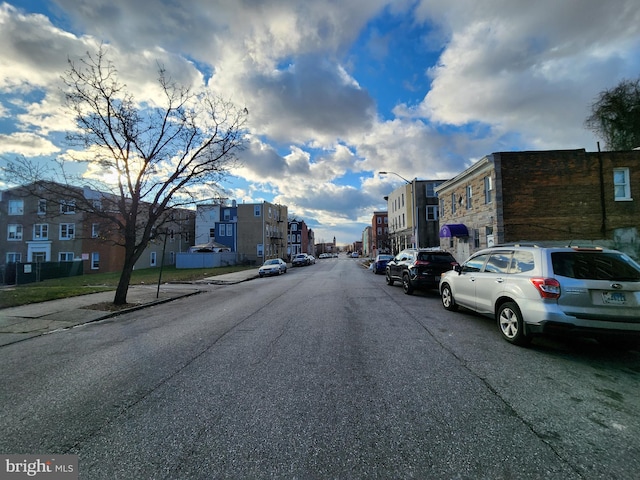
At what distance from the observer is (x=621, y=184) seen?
1697 centimetres

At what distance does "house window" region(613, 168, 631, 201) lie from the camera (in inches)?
663

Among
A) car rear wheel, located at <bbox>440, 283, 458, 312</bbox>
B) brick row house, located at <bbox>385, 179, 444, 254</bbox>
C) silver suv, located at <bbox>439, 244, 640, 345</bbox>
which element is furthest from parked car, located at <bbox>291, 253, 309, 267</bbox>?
silver suv, located at <bbox>439, 244, 640, 345</bbox>

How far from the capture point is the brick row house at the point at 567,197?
657 inches

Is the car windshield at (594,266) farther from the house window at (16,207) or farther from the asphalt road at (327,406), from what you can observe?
the house window at (16,207)

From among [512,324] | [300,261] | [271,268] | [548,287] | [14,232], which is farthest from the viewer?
[300,261]

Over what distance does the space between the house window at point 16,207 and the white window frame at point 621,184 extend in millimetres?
55249

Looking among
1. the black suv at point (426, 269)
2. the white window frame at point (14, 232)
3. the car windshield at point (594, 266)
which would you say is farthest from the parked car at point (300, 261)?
the car windshield at point (594, 266)

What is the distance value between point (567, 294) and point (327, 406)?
4.21 meters

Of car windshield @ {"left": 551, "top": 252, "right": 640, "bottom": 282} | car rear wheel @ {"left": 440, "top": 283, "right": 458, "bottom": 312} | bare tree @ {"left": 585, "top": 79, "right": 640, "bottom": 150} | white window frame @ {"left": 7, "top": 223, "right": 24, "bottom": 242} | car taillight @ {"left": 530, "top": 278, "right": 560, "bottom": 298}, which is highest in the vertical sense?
bare tree @ {"left": 585, "top": 79, "right": 640, "bottom": 150}

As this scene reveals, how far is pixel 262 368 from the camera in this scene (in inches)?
172

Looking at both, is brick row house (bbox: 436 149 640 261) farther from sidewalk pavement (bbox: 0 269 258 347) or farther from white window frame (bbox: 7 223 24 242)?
white window frame (bbox: 7 223 24 242)

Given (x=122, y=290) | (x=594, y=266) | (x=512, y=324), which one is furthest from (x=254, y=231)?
(x=594, y=266)

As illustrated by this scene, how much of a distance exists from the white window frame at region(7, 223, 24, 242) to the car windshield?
49.4 m

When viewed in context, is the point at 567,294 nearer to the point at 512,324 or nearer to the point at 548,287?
the point at 548,287
